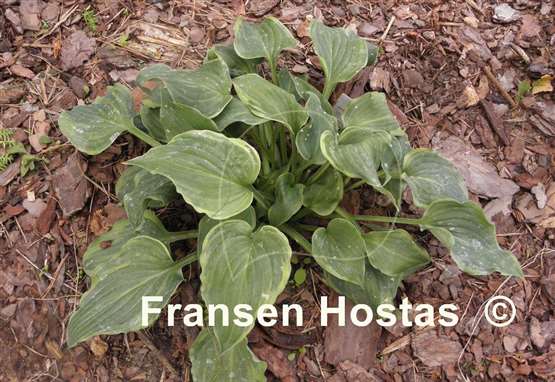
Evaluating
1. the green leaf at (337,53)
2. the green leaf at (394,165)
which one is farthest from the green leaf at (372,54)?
the green leaf at (394,165)

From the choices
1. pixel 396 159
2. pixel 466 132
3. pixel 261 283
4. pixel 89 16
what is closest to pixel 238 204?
pixel 261 283

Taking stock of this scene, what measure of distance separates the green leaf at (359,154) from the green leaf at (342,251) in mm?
233

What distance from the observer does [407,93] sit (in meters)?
2.73

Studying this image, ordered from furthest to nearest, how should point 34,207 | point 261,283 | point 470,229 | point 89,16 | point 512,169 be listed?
point 89,16 < point 512,169 < point 34,207 < point 470,229 < point 261,283

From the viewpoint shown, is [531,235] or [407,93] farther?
[407,93]

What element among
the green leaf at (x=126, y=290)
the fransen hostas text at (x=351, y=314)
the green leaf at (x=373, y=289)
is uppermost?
the green leaf at (x=126, y=290)

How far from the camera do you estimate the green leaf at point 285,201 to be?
6.91 ft

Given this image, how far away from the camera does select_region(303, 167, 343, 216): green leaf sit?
212 cm

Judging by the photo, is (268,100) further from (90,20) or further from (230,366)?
(90,20)

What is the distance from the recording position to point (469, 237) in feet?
6.68

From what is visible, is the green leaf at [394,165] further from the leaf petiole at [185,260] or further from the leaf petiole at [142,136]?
the leaf petiole at [142,136]

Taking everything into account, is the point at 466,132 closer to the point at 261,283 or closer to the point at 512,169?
the point at 512,169

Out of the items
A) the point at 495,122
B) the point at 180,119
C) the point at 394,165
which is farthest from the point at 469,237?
the point at 180,119

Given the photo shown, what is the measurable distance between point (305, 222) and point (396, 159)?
1.73ft
